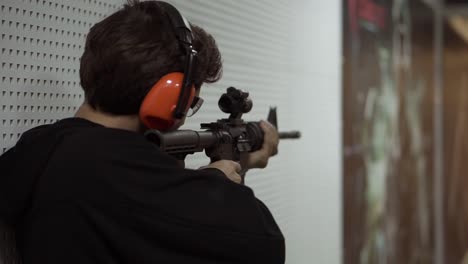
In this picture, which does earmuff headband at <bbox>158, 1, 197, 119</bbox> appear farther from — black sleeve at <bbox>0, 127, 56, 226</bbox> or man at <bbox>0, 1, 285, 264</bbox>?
black sleeve at <bbox>0, 127, 56, 226</bbox>

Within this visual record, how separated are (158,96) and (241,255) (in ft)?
0.93

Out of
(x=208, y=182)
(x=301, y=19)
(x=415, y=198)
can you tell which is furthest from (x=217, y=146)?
(x=415, y=198)

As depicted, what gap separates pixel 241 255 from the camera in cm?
102

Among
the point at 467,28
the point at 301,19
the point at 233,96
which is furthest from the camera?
the point at 467,28

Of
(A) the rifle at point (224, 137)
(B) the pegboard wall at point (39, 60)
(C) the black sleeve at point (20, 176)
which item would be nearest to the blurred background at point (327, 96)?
(B) the pegboard wall at point (39, 60)

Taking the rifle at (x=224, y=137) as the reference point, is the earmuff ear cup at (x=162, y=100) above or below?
above

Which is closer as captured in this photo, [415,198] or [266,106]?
[266,106]

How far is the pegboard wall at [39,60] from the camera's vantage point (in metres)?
1.11

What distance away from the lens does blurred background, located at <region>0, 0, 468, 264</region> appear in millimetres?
1210

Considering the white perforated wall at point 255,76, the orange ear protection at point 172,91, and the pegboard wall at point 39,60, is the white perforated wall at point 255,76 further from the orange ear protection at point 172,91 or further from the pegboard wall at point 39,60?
the orange ear protection at point 172,91

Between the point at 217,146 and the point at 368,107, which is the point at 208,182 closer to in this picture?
the point at 217,146

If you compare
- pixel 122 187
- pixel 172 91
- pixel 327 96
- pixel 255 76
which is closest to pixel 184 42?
pixel 172 91

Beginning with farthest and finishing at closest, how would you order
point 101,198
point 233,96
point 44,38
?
point 233,96
point 44,38
point 101,198

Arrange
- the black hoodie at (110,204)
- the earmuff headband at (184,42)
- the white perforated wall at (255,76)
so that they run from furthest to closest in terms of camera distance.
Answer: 1. the white perforated wall at (255,76)
2. the earmuff headband at (184,42)
3. the black hoodie at (110,204)
